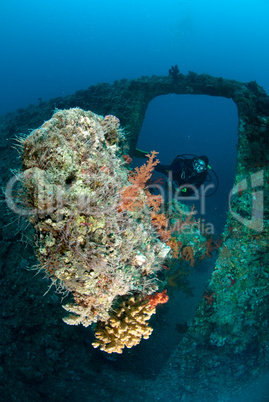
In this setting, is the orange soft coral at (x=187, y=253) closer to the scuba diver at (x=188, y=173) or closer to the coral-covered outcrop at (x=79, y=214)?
the scuba diver at (x=188, y=173)

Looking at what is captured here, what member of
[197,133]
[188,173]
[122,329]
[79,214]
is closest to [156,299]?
[122,329]

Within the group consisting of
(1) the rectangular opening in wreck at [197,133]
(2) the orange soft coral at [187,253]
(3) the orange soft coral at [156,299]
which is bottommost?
(3) the orange soft coral at [156,299]

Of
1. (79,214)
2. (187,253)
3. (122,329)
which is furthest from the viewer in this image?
(187,253)

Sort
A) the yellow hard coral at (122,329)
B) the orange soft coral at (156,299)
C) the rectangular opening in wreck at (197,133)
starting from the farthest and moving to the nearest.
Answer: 1. the rectangular opening in wreck at (197,133)
2. the orange soft coral at (156,299)
3. the yellow hard coral at (122,329)

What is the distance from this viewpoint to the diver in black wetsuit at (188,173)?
7332 mm

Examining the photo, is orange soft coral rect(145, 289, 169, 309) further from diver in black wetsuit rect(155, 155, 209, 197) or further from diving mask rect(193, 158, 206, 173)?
diving mask rect(193, 158, 206, 173)

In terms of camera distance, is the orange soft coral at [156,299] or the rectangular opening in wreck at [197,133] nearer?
the orange soft coral at [156,299]

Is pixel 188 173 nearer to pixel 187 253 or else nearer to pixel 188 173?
pixel 188 173

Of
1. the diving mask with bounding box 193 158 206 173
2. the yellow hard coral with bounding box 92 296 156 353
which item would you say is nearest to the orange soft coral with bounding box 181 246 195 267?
the diving mask with bounding box 193 158 206 173

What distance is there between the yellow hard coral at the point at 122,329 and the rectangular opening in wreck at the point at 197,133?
22.0 m

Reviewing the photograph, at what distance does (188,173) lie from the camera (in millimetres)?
7562

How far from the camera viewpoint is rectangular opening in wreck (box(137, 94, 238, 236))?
129 ft

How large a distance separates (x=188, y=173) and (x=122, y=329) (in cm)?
580

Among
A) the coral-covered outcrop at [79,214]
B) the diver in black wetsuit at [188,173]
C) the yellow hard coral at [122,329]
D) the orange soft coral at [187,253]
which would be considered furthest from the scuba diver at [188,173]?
the yellow hard coral at [122,329]
